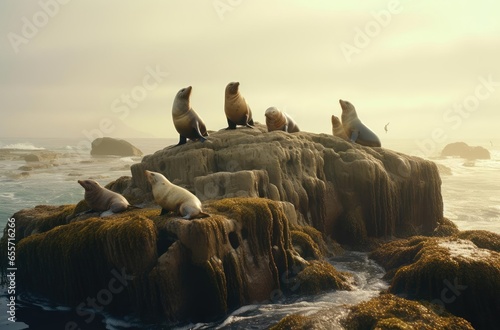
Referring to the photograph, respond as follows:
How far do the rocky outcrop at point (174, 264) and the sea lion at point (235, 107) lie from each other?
6985 mm

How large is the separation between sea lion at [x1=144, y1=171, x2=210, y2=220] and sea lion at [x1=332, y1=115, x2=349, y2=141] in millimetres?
13610

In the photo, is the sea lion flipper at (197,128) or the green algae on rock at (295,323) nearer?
the green algae on rock at (295,323)

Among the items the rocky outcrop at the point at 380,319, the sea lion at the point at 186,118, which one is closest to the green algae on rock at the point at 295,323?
the rocky outcrop at the point at 380,319

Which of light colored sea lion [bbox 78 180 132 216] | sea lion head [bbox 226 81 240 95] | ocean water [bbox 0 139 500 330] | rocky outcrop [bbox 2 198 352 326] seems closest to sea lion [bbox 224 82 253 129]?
sea lion head [bbox 226 81 240 95]

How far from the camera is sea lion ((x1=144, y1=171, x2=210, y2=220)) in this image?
1166 centimetres

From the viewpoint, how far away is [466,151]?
419 feet

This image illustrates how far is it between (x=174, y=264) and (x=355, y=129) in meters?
14.8

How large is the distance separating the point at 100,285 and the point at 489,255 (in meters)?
10.2

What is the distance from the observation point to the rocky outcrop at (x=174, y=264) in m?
11.0

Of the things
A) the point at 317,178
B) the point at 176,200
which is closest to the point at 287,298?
the point at 176,200

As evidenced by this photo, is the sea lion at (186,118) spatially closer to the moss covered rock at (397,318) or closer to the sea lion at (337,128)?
the sea lion at (337,128)

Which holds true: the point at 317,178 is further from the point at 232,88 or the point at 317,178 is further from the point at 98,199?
the point at 98,199

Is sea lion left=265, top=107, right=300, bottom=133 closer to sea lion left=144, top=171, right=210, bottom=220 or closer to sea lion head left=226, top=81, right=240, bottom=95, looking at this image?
sea lion head left=226, top=81, right=240, bottom=95

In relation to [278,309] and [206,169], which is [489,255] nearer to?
[278,309]
